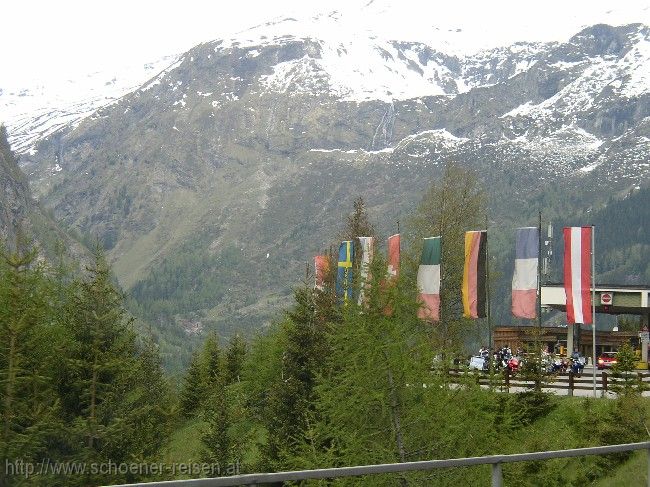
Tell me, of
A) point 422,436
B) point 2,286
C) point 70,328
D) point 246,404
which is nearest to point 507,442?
point 422,436

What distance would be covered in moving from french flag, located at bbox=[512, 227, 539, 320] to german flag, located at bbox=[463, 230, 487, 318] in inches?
53.9

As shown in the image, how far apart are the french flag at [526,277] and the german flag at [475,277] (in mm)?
1368

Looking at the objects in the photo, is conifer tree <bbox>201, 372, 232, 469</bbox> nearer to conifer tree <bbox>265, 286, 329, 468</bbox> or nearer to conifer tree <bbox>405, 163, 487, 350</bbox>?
conifer tree <bbox>265, 286, 329, 468</bbox>

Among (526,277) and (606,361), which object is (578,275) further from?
(606,361)

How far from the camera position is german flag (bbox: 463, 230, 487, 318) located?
40.1 metres

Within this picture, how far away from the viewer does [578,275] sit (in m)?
36.9

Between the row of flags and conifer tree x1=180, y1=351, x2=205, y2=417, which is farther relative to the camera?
conifer tree x1=180, y1=351, x2=205, y2=417

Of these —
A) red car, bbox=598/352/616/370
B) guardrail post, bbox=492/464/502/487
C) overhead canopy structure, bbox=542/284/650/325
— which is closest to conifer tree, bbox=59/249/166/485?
guardrail post, bbox=492/464/502/487

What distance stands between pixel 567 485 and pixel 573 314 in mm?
25311

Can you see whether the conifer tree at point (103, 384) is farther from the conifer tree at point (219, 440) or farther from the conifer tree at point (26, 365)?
the conifer tree at point (219, 440)

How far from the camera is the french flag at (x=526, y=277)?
128ft

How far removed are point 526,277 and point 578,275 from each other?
2.92 m

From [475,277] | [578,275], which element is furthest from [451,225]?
[578,275]

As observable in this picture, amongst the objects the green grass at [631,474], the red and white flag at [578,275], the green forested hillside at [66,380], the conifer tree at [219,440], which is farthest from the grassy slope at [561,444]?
the red and white flag at [578,275]
